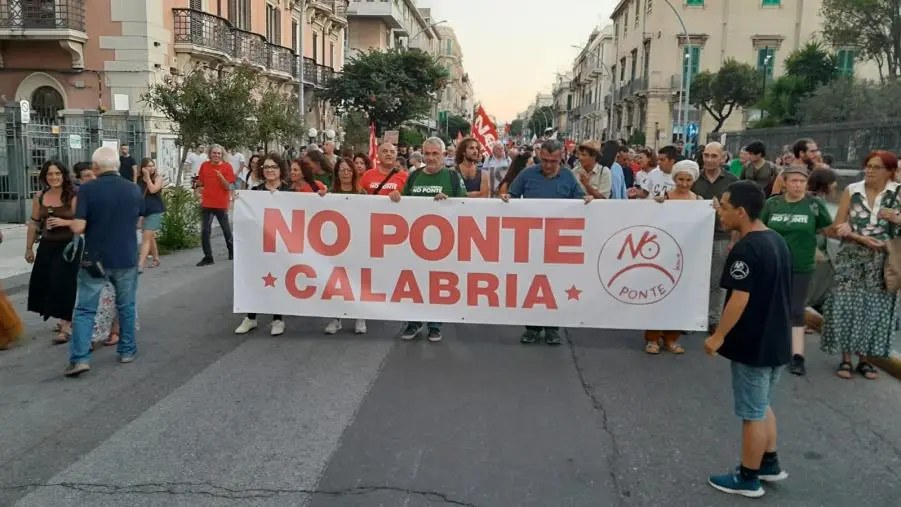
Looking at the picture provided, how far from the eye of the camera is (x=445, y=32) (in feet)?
456

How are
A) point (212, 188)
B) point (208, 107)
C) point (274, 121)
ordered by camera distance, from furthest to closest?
1. point (274, 121)
2. point (208, 107)
3. point (212, 188)

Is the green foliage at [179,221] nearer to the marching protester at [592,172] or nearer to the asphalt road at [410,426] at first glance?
the asphalt road at [410,426]

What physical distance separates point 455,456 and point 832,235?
3978 millimetres

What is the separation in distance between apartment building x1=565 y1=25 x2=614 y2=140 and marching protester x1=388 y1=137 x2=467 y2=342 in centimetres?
7555

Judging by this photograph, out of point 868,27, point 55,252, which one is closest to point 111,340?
point 55,252

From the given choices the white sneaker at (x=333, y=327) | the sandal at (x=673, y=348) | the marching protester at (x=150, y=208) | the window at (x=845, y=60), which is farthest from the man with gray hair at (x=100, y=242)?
the window at (x=845, y=60)

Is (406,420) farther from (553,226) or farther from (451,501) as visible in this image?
(553,226)

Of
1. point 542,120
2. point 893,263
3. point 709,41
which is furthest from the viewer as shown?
point 542,120

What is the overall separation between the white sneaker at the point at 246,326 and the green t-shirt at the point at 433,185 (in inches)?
79.9

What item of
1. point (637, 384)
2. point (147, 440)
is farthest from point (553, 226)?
point (147, 440)

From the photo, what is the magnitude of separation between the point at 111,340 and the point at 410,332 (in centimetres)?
281

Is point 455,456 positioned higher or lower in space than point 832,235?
lower

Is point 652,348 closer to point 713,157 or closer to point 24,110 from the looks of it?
point 713,157

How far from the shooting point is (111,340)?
7590 mm
